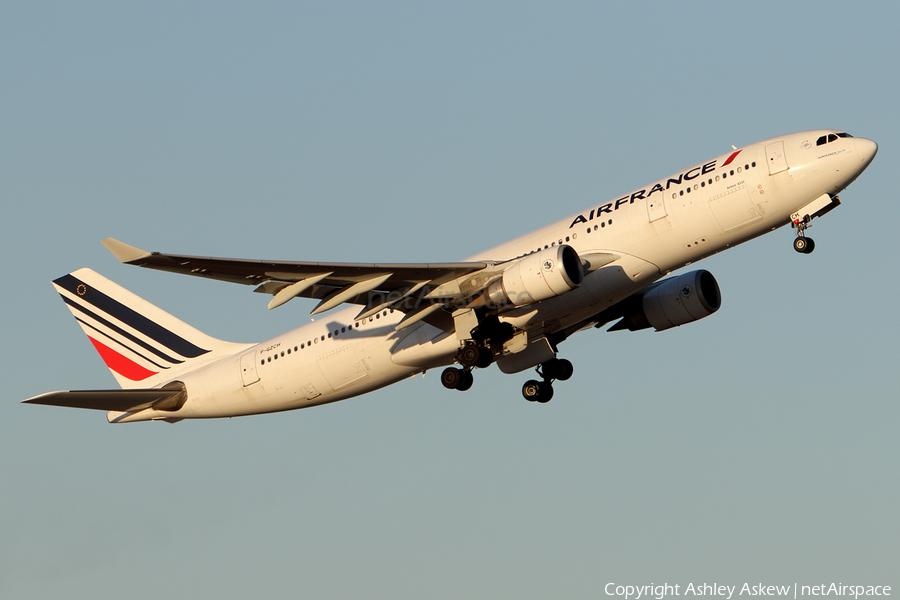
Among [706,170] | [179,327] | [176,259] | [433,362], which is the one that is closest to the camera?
[176,259]

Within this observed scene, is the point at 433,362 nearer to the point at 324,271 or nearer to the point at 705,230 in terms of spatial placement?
the point at 324,271

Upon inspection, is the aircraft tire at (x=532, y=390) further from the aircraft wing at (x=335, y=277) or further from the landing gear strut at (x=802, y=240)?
the landing gear strut at (x=802, y=240)

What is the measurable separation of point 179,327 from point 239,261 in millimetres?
13091

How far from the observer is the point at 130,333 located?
125 feet

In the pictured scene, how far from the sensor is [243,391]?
34.6m

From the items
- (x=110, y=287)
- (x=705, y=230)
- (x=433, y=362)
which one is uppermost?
(x=110, y=287)

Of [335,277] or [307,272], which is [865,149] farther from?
[307,272]

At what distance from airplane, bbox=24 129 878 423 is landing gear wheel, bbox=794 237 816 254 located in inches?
1.5

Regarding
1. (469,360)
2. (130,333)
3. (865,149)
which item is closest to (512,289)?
(469,360)

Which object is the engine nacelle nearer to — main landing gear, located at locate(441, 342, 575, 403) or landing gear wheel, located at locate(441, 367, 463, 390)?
main landing gear, located at locate(441, 342, 575, 403)

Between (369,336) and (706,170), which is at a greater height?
(706,170)

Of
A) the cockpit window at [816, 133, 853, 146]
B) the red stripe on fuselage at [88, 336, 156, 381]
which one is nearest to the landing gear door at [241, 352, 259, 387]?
the red stripe on fuselage at [88, 336, 156, 381]

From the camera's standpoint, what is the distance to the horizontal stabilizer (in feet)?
103

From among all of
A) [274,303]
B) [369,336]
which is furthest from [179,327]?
[274,303]
